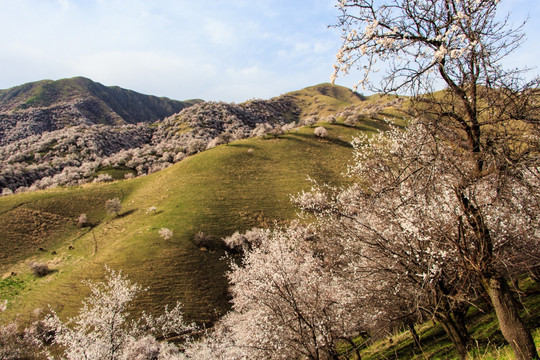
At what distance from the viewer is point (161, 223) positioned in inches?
1800

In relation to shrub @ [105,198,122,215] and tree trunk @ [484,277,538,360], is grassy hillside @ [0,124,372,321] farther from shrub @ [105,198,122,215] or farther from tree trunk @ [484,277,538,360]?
tree trunk @ [484,277,538,360]

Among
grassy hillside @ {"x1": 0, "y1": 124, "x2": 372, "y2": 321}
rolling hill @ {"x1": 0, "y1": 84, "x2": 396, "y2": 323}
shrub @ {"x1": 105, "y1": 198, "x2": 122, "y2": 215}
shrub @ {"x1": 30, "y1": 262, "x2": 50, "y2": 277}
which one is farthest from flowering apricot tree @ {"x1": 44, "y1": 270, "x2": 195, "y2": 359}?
shrub @ {"x1": 105, "y1": 198, "x2": 122, "y2": 215}

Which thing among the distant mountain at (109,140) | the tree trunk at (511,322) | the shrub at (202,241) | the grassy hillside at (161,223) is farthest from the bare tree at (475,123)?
the distant mountain at (109,140)

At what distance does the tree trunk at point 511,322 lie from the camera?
524 centimetres

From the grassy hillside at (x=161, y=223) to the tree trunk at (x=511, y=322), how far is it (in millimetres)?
30481

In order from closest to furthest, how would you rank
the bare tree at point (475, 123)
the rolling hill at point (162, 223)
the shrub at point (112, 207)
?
the bare tree at point (475, 123) → the rolling hill at point (162, 223) → the shrub at point (112, 207)

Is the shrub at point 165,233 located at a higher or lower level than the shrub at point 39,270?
higher

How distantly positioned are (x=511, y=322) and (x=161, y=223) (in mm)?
46491

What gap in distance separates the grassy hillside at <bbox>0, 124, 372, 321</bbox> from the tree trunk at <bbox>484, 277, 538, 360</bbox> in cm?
Result: 3048

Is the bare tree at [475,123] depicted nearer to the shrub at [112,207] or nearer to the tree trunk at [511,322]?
the tree trunk at [511,322]

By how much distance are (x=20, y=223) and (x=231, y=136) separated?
56.2m

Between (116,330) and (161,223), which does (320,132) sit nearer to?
(161,223)

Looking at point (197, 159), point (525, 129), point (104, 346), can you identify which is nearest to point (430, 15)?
point (525, 129)

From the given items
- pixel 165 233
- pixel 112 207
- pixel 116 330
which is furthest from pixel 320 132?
pixel 116 330
